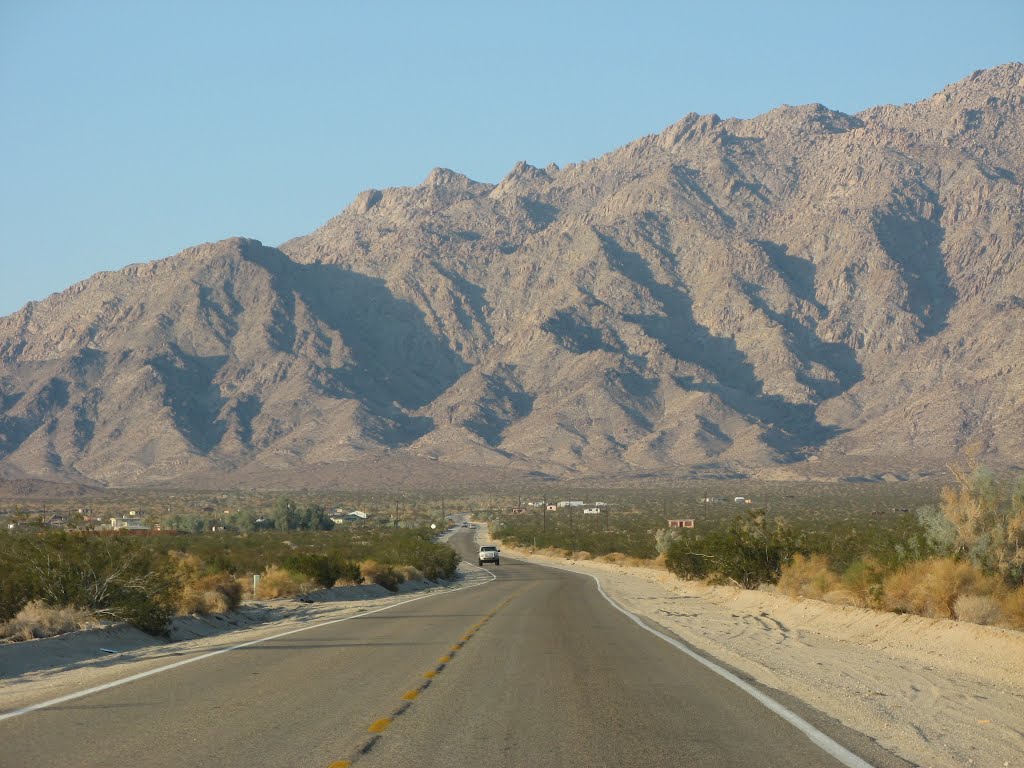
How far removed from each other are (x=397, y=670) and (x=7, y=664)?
16.5 ft

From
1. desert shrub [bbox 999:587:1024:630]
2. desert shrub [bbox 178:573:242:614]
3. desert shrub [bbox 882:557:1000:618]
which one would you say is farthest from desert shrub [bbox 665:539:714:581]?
desert shrub [bbox 999:587:1024:630]

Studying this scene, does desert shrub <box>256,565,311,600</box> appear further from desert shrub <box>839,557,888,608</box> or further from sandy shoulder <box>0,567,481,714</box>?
desert shrub <box>839,557,888,608</box>

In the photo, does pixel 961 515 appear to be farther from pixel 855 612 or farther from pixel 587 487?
pixel 587 487

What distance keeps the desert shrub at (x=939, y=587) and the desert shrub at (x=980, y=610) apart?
2.24 ft

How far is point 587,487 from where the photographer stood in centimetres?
19800

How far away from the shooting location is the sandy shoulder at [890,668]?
11.0 metres

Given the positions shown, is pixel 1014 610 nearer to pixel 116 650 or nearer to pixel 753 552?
pixel 116 650

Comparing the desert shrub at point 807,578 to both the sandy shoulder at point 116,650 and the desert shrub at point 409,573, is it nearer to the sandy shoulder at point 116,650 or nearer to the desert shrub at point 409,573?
the sandy shoulder at point 116,650

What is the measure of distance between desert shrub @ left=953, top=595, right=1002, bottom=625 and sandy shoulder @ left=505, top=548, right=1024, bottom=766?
51 cm

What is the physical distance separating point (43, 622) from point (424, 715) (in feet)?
33.4

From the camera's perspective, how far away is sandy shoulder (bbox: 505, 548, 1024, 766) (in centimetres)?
1101

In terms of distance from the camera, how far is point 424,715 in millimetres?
11688

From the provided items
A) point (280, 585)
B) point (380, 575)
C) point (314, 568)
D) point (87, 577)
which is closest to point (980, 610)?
point (87, 577)

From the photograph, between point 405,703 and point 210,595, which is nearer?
point 405,703
